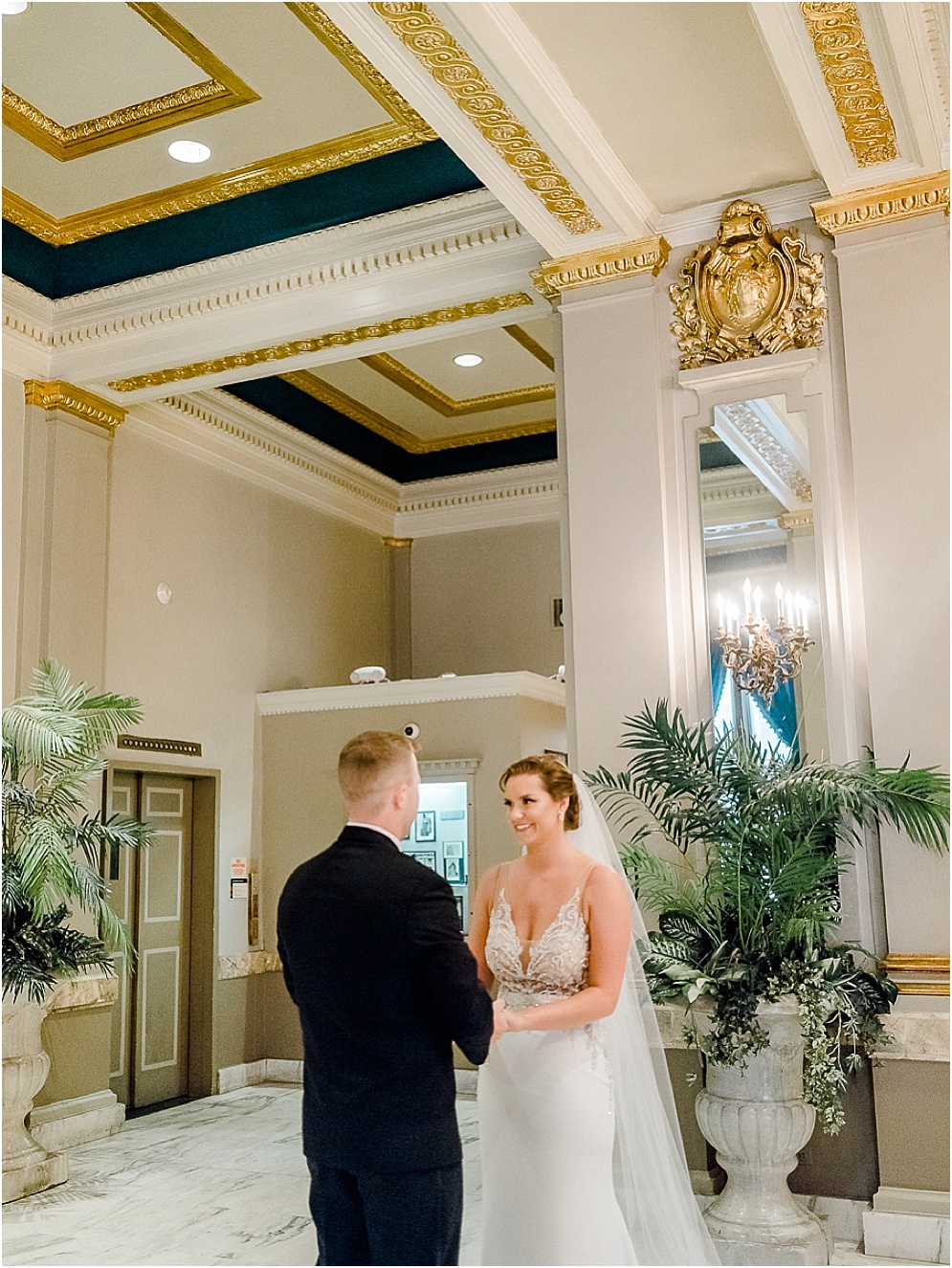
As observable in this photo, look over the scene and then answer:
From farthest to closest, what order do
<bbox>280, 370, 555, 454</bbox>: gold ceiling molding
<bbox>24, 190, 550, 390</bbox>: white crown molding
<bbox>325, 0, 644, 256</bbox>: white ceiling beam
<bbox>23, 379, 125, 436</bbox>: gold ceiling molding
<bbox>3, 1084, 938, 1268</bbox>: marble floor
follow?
1. <bbox>280, 370, 555, 454</bbox>: gold ceiling molding
2. <bbox>23, 379, 125, 436</bbox>: gold ceiling molding
3. <bbox>24, 190, 550, 390</bbox>: white crown molding
4. <bbox>3, 1084, 938, 1268</bbox>: marble floor
5. <bbox>325, 0, 644, 256</bbox>: white ceiling beam

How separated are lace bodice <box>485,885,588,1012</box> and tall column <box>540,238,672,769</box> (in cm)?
209

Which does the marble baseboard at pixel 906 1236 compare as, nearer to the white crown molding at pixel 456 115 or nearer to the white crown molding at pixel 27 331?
the white crown molding at pixel 456 115

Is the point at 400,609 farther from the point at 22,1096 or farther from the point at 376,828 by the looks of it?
the point at 376,828

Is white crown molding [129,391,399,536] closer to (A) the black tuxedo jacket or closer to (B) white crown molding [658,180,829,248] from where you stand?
(B) white crown molding [658,180,829,248]

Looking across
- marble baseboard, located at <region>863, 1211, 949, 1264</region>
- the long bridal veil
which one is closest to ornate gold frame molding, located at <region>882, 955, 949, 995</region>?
marble baseboard, located at <region>863, 1211, 949, 1264</region>

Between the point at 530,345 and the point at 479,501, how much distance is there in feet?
7.57

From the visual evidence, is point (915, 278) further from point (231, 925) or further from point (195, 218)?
point (231, 925)

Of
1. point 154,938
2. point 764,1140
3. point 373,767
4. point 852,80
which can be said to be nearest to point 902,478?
point 852,80

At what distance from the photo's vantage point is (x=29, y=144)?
631 cm

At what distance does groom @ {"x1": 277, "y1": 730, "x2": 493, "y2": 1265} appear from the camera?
2.67 metres

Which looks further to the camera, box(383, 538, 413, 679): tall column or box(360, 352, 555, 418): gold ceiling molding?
box(383, 538, 413, 679): tall column

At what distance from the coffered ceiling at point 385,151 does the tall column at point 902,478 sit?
11.0 inches

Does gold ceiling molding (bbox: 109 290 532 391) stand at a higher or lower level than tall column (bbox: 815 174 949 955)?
higher

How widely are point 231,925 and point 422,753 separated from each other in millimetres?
1892
